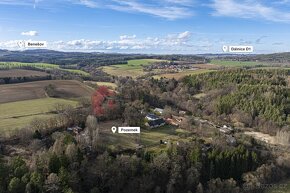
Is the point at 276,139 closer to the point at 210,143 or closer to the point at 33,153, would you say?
the point at 210,143

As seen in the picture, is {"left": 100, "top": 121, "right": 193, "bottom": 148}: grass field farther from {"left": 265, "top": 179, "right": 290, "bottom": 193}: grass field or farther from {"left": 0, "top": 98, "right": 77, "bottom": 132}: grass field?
{"left": 265, "top": 179, "right": 290, "bottom": 193}: grass field

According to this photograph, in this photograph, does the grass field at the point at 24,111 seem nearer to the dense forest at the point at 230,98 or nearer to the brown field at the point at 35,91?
the brown field at the point at 35,91

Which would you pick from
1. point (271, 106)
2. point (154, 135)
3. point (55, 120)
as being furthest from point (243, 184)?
point (271, 106)

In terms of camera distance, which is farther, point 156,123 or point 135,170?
point 156,123

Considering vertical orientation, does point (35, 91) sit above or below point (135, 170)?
above

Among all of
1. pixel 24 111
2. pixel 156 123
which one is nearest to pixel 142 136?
pixel 156 123

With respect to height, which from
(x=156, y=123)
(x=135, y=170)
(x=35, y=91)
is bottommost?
(x=135, y=170)

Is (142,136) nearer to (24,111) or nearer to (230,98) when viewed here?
(24,111)
